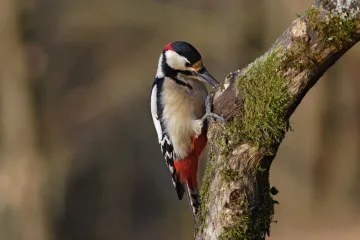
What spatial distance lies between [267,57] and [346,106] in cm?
486

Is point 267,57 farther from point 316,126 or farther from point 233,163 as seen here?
point 316,126

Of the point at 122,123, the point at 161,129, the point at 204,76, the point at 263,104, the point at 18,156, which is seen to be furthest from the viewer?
the point at 122,123

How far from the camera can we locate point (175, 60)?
2.50 m

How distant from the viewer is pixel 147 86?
21.7 feet

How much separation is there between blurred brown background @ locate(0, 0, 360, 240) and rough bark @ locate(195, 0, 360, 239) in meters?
4.10

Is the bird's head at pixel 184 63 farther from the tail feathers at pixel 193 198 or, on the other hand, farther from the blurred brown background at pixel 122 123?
the blurred brown background at pixel 122 123

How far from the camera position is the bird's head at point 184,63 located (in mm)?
2430

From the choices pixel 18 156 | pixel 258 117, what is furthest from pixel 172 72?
pixel 18 156

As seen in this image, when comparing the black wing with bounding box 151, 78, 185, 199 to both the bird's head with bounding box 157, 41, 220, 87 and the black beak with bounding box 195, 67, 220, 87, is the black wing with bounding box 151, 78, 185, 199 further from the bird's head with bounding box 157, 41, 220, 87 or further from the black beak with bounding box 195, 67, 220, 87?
the black beak with bounding box 195, 67, 220, 87

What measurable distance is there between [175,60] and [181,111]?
214 millimetres

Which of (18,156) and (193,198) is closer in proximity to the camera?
(193,198)

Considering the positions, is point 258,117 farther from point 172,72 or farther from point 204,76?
point 172,72

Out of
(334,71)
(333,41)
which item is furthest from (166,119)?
(334,71)

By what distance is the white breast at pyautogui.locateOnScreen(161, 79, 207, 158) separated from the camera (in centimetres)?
241
